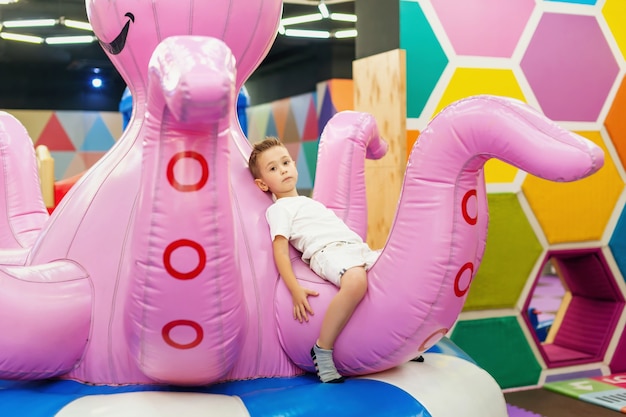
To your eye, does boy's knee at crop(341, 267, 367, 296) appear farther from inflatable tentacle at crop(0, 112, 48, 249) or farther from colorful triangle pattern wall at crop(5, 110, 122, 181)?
colorful triangle pattern wall at crop(5, 110, 122, 181)

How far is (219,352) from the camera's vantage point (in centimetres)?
116

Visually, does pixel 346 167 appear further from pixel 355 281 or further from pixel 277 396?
pixel 277 396

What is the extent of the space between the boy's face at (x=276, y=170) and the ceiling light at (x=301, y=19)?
6.03 m

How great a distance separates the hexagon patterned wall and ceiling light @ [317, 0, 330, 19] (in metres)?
4.23

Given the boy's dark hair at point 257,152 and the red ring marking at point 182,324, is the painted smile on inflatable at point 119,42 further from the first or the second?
the red ring marking at point 182,324

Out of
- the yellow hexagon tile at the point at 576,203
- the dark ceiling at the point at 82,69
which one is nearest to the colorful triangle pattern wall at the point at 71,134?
the dark ceiling at the point at 82,69

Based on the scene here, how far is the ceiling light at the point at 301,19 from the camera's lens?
7215 mm

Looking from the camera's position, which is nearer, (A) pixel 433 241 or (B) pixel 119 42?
(A) pixel 433 241

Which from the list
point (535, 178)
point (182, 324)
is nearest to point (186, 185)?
point (182, 324)

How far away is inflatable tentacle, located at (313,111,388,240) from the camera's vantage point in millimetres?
1769

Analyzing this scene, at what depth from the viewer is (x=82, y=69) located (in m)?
8.28

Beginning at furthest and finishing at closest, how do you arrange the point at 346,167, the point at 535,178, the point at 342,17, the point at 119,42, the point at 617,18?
the point at 342,17 → the point at 617,18 → the point at 535,178 → the point at 346,167 → the point at 119,42

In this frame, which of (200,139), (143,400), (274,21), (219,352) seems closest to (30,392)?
(143,400)

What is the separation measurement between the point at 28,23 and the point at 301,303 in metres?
6.80
